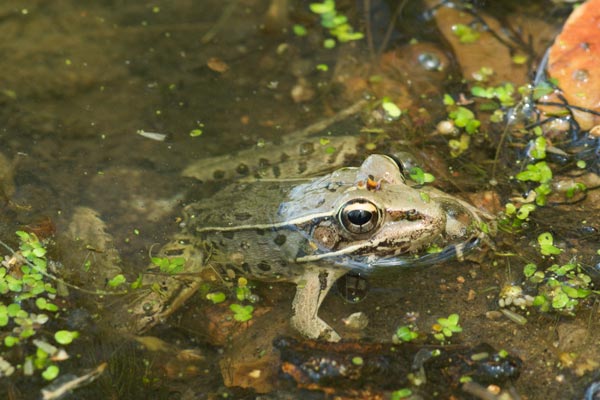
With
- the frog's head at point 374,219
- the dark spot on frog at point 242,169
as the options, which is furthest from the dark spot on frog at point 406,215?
the dark spot on frog at point 242,169

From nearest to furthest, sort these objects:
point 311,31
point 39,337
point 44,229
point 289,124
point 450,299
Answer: point 39,337 < point 450,299 < point 44,229 < point 289,124 < point 311,31

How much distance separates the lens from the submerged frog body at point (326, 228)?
3.93 metres

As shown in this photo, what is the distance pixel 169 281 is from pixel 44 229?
0.95 metres

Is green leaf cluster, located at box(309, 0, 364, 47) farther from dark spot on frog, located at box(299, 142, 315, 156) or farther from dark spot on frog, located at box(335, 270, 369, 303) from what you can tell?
dark spot on frog, located at box(335, 270, 369, 303)

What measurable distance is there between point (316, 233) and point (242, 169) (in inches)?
36.8

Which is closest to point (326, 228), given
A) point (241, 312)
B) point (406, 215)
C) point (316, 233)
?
point (316, 233)

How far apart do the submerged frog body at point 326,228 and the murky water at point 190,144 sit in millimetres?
151

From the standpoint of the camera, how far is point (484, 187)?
181 inches

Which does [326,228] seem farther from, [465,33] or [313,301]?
[465,33]

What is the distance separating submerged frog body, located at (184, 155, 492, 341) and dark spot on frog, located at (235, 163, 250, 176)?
10.6 inches

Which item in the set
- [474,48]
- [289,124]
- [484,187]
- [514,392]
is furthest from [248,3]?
[514,392]

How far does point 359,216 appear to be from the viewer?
12.8 feet

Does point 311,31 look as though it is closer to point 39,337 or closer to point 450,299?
point 450,299

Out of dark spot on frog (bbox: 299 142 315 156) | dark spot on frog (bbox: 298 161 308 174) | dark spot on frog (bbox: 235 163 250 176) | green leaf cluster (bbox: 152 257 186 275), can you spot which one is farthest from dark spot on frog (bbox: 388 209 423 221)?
green leaf cluster (bbox: 152 257 186 275)
